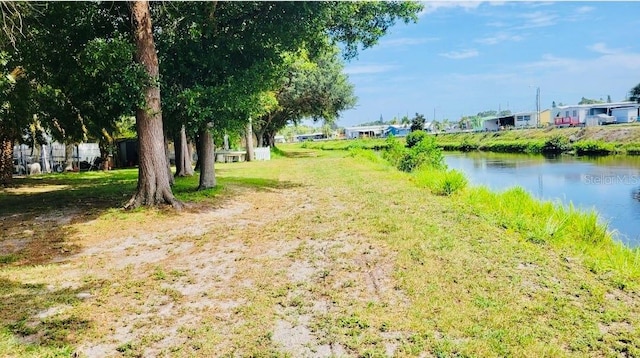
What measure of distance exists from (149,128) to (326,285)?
22.4 feet

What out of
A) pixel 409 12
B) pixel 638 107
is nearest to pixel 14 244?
pixel 409 12

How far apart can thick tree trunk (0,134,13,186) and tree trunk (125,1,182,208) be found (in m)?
11.0

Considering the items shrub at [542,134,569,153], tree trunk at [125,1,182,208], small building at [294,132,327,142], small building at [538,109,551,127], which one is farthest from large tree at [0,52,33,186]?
small building at [294,132,327,142]

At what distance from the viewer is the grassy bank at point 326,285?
3.89m

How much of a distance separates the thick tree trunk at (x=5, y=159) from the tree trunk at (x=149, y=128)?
10966 mm

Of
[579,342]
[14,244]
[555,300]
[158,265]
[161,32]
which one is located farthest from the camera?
[161,32]

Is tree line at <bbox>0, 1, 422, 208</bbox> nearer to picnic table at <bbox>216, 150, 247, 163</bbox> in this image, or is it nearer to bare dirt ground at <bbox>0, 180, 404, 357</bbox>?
bare dirt ground at <bbox>0, 180, 404, 357</bbox>

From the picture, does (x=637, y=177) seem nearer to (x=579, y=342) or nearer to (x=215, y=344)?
(x=579, y=342)

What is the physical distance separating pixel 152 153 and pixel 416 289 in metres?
7.49

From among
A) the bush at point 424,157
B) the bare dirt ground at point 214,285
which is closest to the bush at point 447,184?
the bare dirt ground at point 214,285

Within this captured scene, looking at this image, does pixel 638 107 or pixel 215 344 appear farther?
pixel 638 107

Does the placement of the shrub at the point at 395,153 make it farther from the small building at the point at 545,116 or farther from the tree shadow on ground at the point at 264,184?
the small building at the point at 545,116

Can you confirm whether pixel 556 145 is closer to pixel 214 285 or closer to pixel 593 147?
pixel 593 147

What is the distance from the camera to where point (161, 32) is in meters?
12.1
